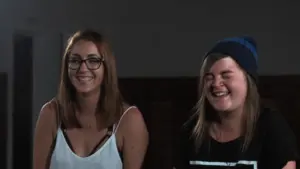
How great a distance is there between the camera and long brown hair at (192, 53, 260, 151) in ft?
5.38

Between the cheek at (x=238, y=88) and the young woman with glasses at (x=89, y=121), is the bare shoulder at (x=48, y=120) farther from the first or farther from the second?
the cheek at (x=238, y=88)

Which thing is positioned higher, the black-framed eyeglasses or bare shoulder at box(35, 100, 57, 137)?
the black-framed eyeglasses

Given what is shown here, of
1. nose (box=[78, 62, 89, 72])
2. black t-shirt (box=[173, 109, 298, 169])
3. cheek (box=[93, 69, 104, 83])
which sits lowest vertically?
black t-shirt (box=[173, 109, 298, 169])

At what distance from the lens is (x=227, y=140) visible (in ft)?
5.47

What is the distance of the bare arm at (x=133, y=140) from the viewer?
1903 millimetres

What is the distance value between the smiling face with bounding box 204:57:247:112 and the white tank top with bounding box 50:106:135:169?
44 cm

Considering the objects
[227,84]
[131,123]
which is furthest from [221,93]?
[131,123]

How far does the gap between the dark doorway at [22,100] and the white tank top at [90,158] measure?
3.43ft

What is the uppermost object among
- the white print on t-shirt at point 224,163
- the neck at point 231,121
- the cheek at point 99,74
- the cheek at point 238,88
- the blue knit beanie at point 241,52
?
A: the blue knit beanie at point 241,52

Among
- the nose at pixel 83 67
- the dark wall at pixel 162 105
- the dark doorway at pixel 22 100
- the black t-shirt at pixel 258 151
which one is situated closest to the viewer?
the black t-shirt at pixel 258 151

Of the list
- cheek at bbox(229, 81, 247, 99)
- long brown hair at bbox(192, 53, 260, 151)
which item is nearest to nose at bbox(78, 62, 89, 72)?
long brown hair at bbox(192, 53, 260, 151)

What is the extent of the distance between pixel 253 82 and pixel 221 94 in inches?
4.1

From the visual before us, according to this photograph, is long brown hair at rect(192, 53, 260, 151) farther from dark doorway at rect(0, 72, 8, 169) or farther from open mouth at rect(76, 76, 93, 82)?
dark doorway at rect(0, 72, 8, 169)

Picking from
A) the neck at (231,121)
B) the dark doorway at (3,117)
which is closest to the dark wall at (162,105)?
the dark doorway at (3,117)
